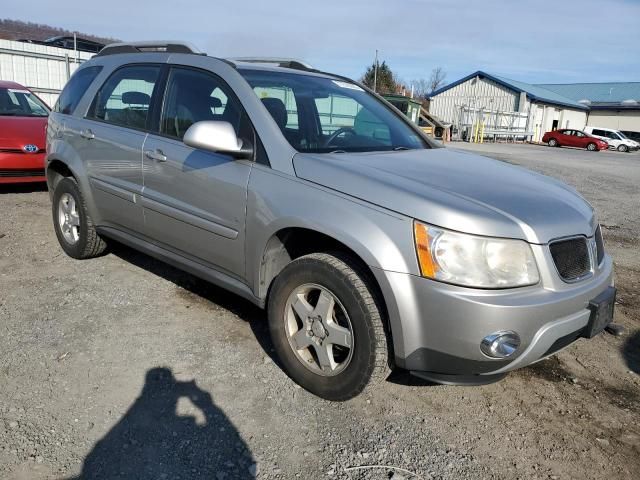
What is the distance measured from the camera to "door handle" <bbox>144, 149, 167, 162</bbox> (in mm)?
3656

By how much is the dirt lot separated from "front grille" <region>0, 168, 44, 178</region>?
3.69 m

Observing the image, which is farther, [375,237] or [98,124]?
[98,124]

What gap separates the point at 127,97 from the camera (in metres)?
4.22

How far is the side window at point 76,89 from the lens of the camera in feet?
15.4

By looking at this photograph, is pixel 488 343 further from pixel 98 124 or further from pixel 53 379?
pixel 98 124

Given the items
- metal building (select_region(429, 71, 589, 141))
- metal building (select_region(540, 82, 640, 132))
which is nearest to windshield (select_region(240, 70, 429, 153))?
metal building (select_region(429, 71, 589, 141))

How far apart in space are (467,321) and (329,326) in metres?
0.74

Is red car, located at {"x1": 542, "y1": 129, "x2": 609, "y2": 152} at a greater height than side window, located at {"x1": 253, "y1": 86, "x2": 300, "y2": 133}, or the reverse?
side window, located at {"x1": 253, "y1": 86, "x2": 300, "y2": 133}

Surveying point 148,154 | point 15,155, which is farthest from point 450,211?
point 15,155

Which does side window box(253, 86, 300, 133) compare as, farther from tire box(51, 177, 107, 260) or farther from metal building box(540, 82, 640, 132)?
metal building box(540, 82, 640, 132)

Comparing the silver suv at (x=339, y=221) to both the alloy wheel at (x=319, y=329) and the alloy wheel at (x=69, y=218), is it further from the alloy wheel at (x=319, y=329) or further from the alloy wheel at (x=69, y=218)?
the alloy wheel at (x=69, y=218)

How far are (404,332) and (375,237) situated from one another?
46cm

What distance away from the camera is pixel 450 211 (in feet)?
8.10

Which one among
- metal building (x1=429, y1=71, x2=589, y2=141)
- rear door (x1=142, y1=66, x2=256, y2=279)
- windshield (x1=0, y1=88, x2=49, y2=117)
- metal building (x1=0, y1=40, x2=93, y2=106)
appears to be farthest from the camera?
metal building (x1=429, y1=71, x2=589, y2=141)
